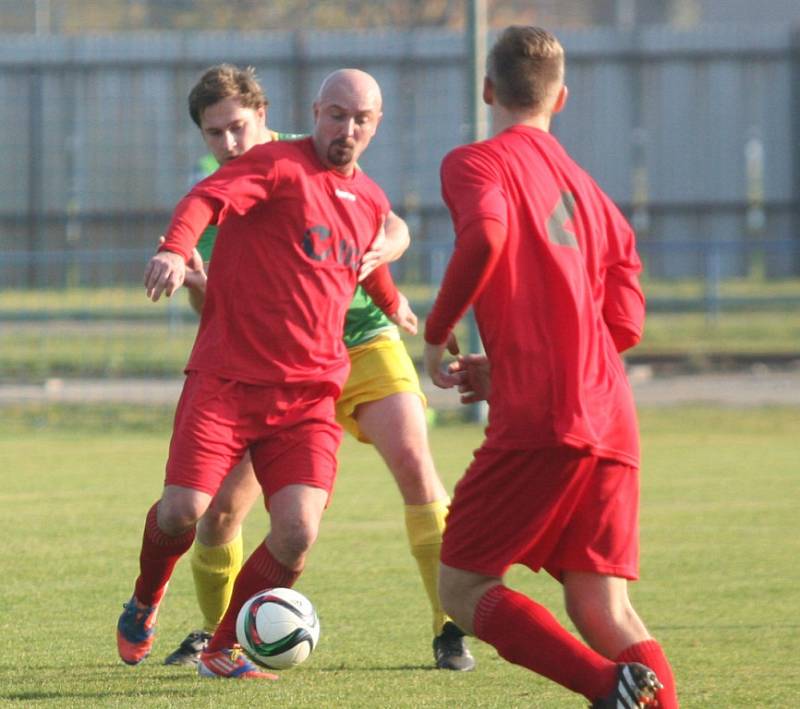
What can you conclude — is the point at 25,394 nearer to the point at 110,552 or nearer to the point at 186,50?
the point at 110,552

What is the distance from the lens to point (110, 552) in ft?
28.2

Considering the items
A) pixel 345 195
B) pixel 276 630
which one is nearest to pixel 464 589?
pixel 276 630

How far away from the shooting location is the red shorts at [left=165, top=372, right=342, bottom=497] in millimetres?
5504

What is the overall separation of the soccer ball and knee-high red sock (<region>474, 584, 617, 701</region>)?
3.48 feet

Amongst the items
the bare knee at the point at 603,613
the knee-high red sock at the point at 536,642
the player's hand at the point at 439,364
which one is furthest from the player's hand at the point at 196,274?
the bare knee at the point at 603,613

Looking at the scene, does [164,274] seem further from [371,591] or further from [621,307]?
[371,591]

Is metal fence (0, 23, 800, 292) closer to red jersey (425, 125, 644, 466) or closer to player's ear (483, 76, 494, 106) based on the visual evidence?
player's ear (483, 76, 494, 106)

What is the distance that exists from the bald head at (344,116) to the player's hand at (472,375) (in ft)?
4.12

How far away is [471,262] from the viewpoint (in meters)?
4.24

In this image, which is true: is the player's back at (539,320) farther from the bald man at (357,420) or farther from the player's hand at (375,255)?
the bald man at (357,420)

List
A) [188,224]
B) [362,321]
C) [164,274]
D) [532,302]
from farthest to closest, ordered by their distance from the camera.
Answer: [362,321]
[188,224]
[164,274]
[532,302]

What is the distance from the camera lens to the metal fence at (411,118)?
28.0 metres

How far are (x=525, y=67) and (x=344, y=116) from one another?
126 centimetres

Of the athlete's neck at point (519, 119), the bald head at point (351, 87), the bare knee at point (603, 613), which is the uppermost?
the bald head at point (351, 87)
